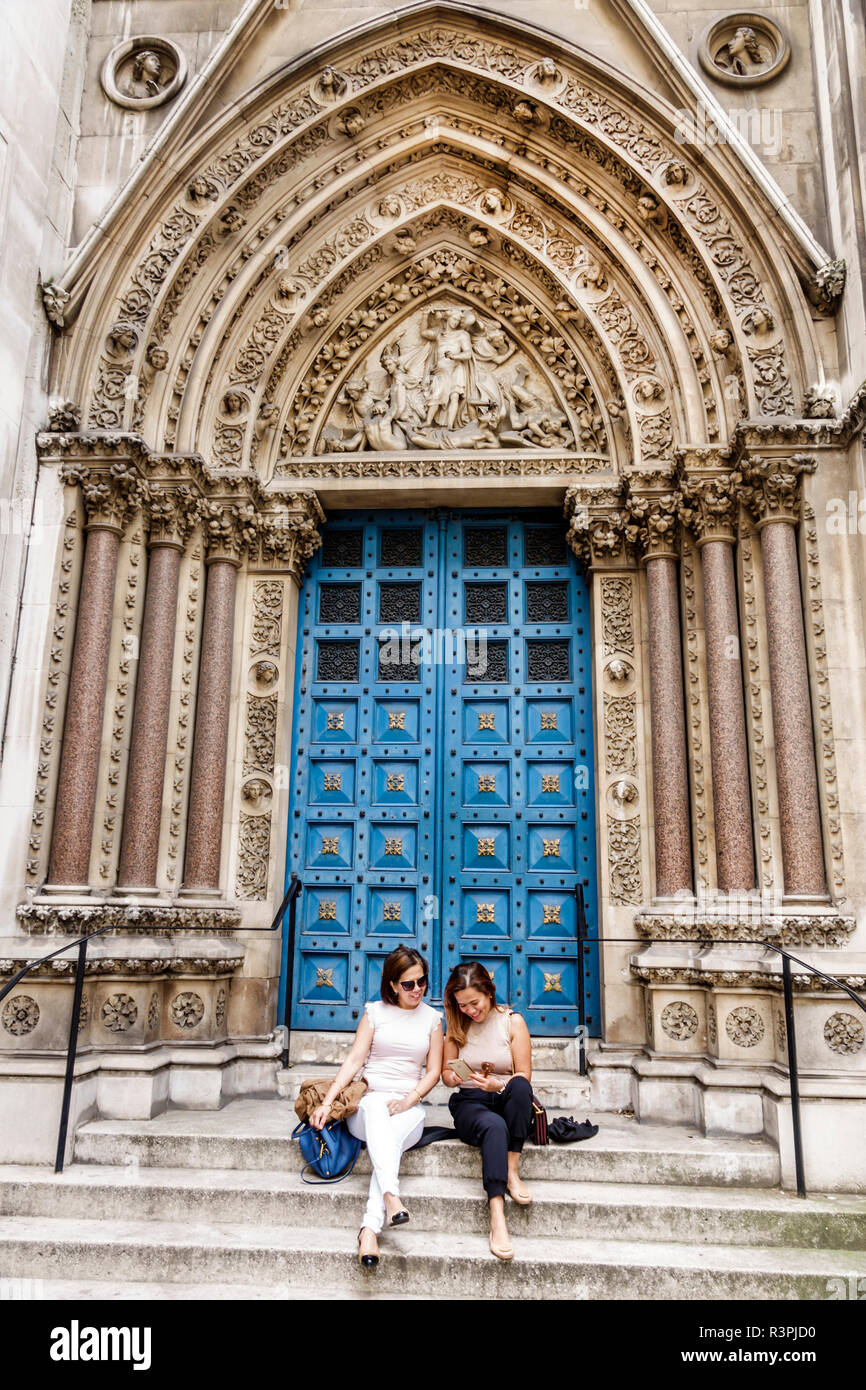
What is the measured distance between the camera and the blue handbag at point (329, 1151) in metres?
4.84

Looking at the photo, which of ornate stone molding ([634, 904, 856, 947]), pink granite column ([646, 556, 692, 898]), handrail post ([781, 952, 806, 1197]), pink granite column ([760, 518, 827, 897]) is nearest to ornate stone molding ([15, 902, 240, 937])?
ornate stone molding ([634, 904, 856, 947])

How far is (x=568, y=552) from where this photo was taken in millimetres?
7672

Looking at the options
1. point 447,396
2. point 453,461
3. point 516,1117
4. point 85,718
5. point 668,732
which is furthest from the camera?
point 447,396

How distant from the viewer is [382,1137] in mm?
4547

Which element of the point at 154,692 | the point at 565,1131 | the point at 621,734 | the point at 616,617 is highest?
the point at 616,617

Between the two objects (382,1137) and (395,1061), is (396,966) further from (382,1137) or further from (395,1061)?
(382,1137)

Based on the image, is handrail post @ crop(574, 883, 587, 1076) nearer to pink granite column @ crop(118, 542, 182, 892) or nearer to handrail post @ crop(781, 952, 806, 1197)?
handrail post @ crop(781, 952, 806, 1197)

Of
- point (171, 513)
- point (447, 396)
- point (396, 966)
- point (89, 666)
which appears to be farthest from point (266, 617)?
point (396, 966)

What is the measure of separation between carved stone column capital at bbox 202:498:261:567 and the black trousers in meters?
4.07

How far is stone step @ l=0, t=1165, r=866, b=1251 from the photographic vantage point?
4602 mm

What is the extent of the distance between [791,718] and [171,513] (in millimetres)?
4288

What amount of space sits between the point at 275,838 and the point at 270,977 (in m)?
0.96

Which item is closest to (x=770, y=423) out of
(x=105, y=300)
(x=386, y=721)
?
(x=386, y=721)

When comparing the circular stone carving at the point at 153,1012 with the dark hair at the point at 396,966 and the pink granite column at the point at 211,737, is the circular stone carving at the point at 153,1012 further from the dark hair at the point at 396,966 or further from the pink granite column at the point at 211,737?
the dark hair at the point at 396,966
